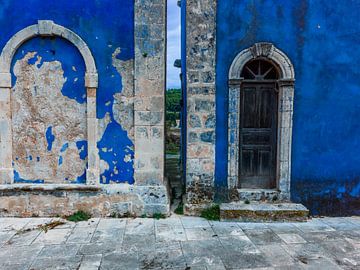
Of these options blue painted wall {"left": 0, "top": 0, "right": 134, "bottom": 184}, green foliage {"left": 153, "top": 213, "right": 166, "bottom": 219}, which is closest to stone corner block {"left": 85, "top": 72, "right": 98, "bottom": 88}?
blue painted wall {"left": 0, "top": 0, "right": 134, "bottom": 184}

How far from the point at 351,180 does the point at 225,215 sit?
2477 millimetres

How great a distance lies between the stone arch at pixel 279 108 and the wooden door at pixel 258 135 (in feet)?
0.48

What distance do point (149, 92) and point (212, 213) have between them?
2.44 m

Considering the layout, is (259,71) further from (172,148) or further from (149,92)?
(172,148)

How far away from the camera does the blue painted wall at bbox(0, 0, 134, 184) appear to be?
18.1ft

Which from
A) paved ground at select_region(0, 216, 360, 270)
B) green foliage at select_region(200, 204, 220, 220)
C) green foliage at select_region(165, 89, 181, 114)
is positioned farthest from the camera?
green foliage at select_region(165, 89, 181, 114)

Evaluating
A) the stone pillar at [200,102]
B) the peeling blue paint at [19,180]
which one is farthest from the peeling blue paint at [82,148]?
the stone pillar at [200,102]

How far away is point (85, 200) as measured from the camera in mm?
5715

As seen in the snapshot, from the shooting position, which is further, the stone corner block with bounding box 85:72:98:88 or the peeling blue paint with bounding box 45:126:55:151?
the peeling blue paint with bounding box 45:126:55:151

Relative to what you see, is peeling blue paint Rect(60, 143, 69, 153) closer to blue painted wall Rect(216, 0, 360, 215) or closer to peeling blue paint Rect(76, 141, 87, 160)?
peeling blue paint Rect(76, 141, 87, 160)

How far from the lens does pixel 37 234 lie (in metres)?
4.99

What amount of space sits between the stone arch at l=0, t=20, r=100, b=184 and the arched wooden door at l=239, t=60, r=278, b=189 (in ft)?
8.75

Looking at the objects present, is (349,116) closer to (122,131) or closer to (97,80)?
(122,131)

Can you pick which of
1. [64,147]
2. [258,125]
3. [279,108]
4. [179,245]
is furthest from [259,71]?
[64,147]
